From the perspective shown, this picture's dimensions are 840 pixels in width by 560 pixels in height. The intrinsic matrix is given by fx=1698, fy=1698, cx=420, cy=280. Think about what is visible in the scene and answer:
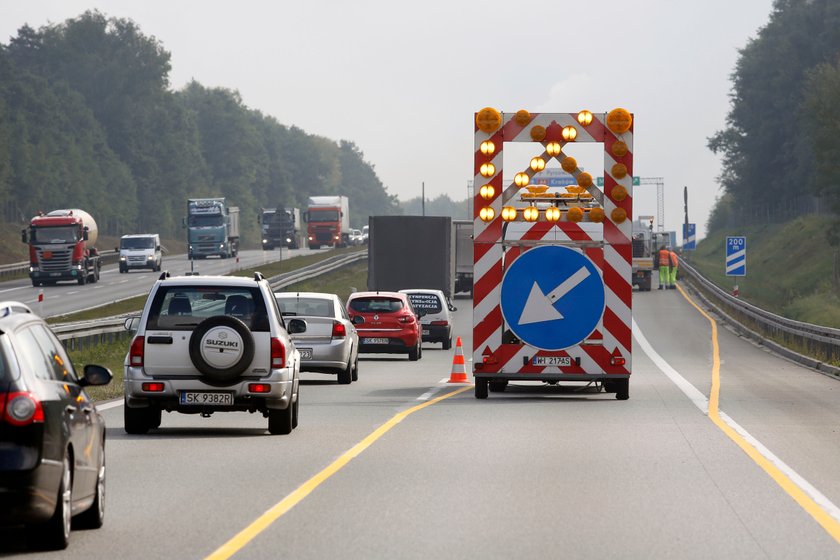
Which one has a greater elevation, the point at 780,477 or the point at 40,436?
the point at 40,436

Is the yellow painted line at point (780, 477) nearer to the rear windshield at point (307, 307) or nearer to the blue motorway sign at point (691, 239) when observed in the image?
the rear windshield at point (307, 307)

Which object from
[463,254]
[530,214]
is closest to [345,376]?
[530,214]

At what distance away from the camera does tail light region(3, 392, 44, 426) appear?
28.7 ft

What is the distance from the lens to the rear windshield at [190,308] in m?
16.9

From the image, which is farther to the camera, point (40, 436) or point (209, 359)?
point (209, 359)

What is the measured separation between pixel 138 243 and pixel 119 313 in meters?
42.1

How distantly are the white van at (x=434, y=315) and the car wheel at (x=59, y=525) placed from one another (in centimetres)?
3156

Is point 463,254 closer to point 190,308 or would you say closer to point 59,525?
point 190,308

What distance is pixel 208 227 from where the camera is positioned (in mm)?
97812

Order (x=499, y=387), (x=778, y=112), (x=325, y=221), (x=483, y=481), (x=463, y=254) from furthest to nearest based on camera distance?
1. (x=325, y=221)
2. (x=778, y=112)
3. (x=463, y=254)
4. (x=499, y=387)
5. (x=483, y=481)

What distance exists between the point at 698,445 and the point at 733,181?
121407 millimetres

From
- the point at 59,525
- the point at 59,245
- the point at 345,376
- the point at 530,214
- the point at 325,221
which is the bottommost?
the point at 345,376

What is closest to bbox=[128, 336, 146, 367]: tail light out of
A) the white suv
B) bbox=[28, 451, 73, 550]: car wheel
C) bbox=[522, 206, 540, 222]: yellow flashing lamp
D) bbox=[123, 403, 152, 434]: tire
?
the white suv

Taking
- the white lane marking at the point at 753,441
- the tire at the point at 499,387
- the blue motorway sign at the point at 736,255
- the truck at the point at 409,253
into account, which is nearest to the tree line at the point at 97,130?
the truck at the point at 409,253
